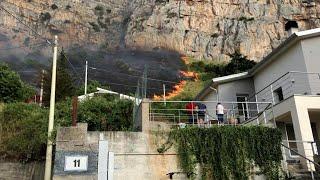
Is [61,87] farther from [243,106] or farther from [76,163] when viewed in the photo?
[76,163]

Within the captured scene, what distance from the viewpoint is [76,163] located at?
469 inches

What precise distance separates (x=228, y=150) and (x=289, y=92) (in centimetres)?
626

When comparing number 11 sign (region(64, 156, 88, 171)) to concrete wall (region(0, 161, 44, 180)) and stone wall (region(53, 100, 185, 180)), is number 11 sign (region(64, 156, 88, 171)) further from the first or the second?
concrete wall (region(0, 161, 44, 180))

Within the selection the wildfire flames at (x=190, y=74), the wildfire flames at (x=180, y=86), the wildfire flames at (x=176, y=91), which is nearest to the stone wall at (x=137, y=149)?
the wildfire flames at (x=180, y=86)

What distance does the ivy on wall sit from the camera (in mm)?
14539

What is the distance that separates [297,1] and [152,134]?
69836 mm

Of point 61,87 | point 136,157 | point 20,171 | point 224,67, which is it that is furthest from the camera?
point 224,67

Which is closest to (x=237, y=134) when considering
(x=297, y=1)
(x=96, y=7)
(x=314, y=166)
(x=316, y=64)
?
(x=314, y=166)

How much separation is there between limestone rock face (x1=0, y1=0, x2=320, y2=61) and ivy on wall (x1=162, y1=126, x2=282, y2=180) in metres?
51.0

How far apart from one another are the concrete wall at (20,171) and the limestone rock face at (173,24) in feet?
174

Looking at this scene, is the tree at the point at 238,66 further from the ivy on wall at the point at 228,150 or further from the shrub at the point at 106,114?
the ivy on wall at the point at 228,150

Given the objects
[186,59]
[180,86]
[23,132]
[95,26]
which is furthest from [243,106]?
[95,26]

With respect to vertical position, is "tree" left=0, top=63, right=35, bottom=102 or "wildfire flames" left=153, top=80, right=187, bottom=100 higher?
"wildfire flames" left=153, top=80, right=187, bottom=100

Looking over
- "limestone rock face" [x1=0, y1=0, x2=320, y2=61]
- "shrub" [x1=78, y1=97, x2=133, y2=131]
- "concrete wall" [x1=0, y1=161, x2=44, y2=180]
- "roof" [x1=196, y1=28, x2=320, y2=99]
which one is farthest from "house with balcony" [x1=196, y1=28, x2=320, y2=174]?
"limestone rock face" [x1=0, y1=0, x2=320, y2=61]
